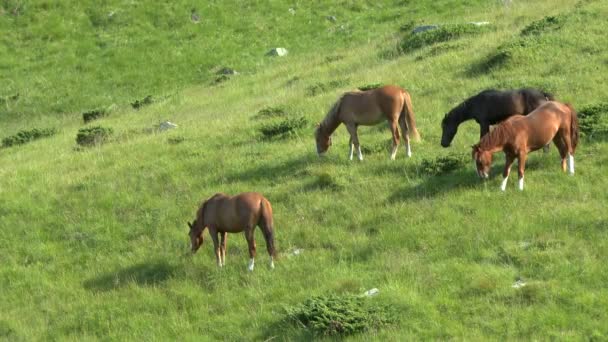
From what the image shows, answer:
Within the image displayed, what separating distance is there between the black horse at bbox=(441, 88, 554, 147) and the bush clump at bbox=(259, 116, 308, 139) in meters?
5.04

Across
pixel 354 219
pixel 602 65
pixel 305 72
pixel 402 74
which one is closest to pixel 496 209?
pixel 354 219

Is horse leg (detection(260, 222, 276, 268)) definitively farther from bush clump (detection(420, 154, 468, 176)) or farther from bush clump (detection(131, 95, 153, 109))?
bush clump (detection(131, 95, 153, 109))

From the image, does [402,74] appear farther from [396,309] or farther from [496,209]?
[396,309]

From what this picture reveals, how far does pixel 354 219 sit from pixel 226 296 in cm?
338

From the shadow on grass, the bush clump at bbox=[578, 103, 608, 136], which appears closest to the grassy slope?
the shadow on grass

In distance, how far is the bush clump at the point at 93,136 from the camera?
27938mm

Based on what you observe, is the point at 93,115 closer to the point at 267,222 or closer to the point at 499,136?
the point at 267,222

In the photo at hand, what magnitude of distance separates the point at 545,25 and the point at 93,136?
52.2 feet

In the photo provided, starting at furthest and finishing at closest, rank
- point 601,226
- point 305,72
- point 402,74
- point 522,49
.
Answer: point 305,72 → point 402,74 → point 522,49 → point 601,226

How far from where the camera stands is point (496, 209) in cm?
1562

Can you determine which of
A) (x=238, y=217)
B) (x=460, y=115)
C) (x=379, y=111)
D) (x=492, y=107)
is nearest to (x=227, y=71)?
(x=379, y=111)

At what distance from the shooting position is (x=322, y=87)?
28688 millimetres

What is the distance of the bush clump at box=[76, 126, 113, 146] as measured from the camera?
2794cm

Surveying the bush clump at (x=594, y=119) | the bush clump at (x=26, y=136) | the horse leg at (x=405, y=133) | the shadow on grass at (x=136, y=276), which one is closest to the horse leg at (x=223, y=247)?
the shadow on grass at (x=136, y=276)
